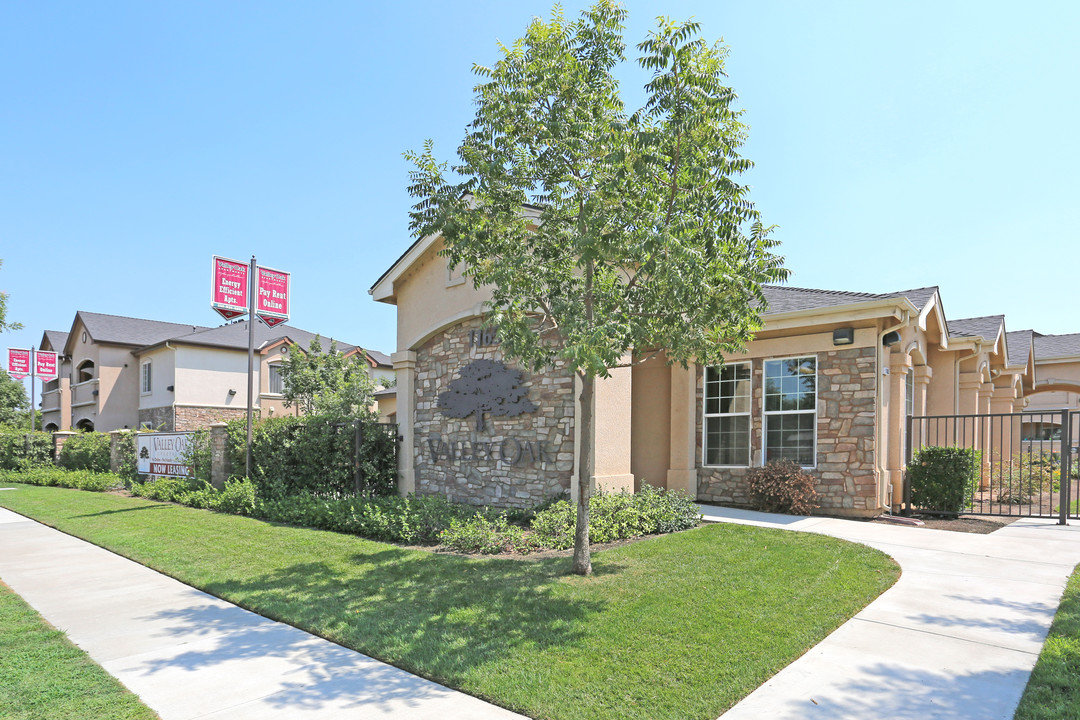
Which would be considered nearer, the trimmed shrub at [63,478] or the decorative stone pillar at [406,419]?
the decorative stone pillar at [406,419]

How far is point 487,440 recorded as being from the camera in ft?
39.5

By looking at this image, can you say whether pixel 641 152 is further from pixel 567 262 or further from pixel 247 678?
pixel 247 678

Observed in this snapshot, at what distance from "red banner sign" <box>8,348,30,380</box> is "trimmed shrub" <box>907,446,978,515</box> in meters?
33.7

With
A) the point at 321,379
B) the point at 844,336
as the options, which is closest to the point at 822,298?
the point at 844,336

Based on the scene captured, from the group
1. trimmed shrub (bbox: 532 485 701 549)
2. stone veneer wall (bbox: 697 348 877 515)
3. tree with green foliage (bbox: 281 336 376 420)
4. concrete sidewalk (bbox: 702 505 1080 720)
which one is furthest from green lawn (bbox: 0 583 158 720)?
tree with green foliage (bbox: 281 336 376 420)

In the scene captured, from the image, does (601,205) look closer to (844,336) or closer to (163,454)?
(844,336)

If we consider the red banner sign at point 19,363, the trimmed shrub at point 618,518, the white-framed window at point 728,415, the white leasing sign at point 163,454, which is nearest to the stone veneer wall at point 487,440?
the trimmed shrub at point 618,518

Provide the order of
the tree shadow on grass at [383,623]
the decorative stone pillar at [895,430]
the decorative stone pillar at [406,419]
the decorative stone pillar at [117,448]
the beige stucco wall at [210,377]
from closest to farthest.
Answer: the tree shadow on grass at [383,623]
the decorative stone pillar at [895,430]
the decorative stone pillar at [406,419]
the decorative stone pillar at [117,448]
the beige stucco wall at [210,377]

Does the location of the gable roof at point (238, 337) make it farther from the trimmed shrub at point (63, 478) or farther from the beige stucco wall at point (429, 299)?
the beige stucco wall at point (429, 299)

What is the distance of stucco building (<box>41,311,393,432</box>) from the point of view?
27.7m

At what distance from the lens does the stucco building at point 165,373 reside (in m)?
27.7

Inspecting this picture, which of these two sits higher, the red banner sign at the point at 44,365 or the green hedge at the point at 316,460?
the red banner sign at the point at 44,365

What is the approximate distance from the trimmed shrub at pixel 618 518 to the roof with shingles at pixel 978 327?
8978mm

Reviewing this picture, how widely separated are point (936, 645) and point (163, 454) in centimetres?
1843
